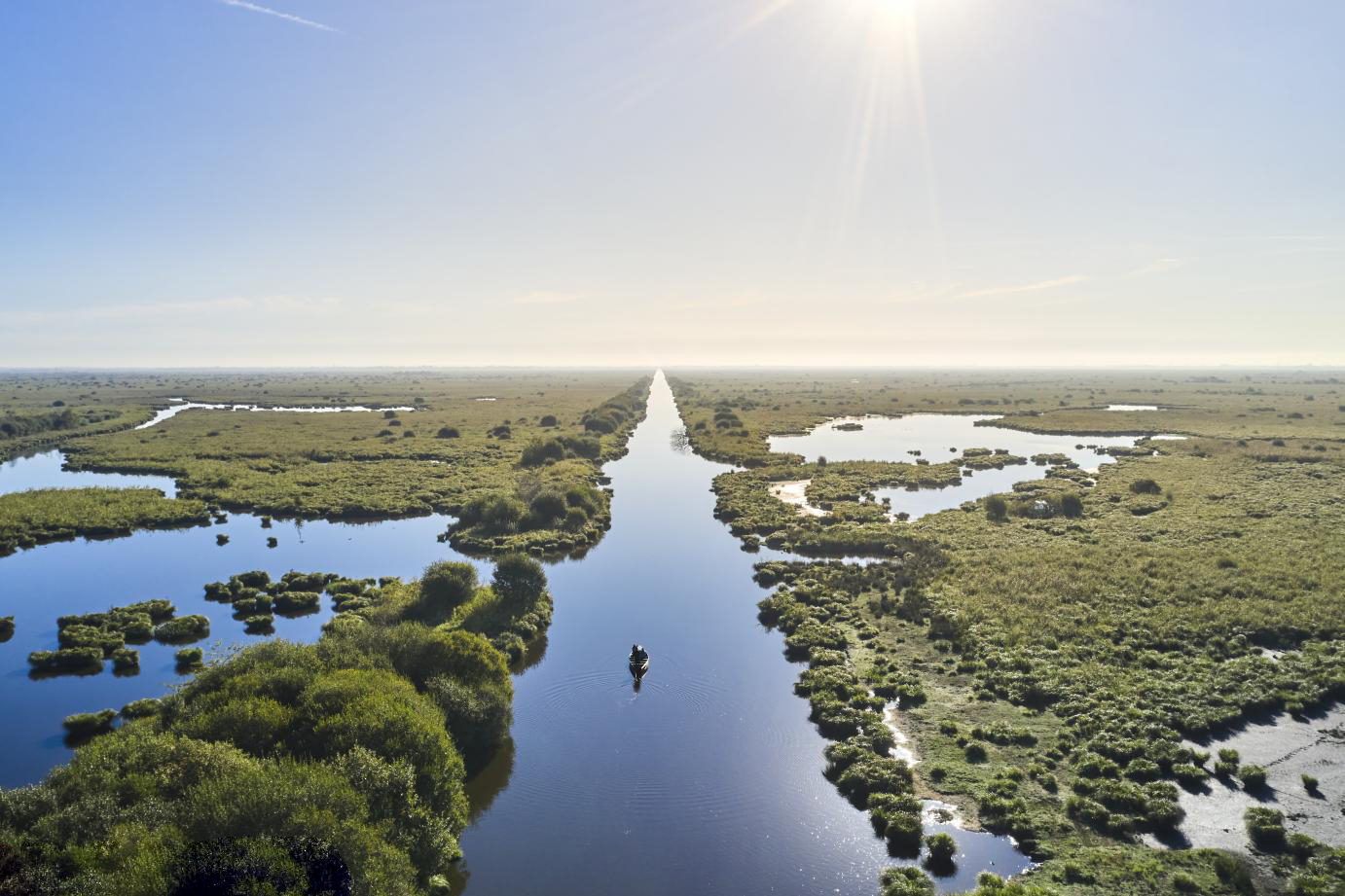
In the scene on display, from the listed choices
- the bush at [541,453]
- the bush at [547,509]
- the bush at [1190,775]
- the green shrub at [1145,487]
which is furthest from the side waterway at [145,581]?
the green shrub at [1145,487]

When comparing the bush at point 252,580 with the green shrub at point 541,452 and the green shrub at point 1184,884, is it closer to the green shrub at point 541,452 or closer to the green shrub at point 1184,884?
the green shrub at point 541,452

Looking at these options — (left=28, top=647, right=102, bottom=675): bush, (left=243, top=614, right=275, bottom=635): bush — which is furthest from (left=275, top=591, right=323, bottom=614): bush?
(left=28, top=647, right=102, bottom=675): bush

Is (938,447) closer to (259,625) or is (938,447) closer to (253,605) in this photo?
(253,605)

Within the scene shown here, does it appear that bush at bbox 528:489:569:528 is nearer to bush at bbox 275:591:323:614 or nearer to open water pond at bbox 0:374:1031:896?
open water pond at bbox 0:374:1031:896

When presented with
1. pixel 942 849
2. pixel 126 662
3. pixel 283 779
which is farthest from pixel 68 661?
pixel 942 849

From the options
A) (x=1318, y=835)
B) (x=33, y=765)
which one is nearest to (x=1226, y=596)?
(x=1318, y=835)

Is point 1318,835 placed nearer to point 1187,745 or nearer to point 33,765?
point 1187,745
